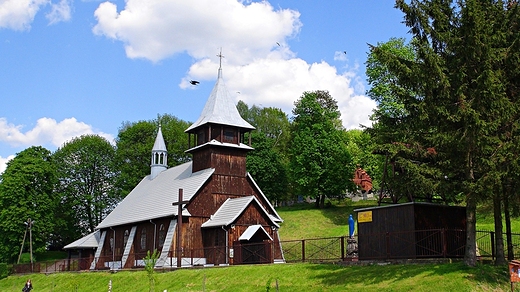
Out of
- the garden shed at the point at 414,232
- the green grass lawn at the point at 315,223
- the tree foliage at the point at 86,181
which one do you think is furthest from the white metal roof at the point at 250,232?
the tree foliage at the point at 86,181

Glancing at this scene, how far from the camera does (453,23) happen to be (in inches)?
742

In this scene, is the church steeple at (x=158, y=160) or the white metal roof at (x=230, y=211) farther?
the church steeple at (x=158, y=160)

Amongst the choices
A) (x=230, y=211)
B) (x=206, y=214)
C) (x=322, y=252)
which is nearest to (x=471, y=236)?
(x=322, y=252)

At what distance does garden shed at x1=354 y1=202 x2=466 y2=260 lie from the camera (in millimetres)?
19500

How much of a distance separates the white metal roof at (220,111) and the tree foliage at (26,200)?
23.4 m

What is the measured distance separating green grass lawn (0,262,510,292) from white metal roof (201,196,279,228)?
17.5 feet

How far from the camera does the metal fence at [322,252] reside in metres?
19.5

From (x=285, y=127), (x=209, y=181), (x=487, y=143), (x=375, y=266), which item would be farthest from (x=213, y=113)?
(x=285, y=127)

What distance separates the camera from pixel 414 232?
1958 cm

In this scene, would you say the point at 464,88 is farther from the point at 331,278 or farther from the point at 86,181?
the point at 86,181

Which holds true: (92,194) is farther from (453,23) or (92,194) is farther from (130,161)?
(453,23)

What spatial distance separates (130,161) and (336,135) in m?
22.7

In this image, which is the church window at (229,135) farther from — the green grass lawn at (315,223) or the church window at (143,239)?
the green grass lawn at (315,223)

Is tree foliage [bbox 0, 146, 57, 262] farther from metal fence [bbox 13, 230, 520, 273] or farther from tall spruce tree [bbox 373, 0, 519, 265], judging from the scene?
tall spruce tree [bbox 373, 0, 519, 265]
